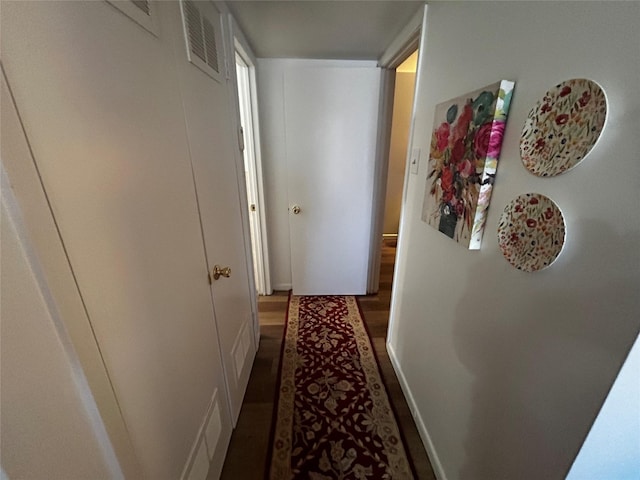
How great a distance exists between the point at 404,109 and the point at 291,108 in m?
2.01

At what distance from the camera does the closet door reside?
431mm

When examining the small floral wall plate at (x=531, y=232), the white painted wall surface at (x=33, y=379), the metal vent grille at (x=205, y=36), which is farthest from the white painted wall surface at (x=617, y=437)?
the metal vent grille at (x=205, y=36)

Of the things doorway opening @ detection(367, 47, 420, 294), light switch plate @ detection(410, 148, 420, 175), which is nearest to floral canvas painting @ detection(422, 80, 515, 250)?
light switch plate @ detection(410, 148, 420, 175)

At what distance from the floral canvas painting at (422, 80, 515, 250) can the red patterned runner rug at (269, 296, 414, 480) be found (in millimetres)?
1129

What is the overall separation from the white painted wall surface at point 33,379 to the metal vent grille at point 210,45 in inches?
39.8

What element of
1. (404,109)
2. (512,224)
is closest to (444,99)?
(512,224)

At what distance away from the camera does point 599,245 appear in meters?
0.52

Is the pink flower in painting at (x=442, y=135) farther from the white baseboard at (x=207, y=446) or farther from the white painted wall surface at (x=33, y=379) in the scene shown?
the white baseboard at (x=207, y=446)

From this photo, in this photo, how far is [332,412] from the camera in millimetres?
1479

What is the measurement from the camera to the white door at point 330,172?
2031mm

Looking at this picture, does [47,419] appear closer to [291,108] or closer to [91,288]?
[91,288]

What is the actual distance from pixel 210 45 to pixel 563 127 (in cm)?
129

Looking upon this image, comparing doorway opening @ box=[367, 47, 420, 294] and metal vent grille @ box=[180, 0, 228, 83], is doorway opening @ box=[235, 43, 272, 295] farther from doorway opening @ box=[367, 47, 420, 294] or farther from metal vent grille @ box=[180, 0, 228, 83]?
doorway opening @ box=[367, 47, 420, 294]

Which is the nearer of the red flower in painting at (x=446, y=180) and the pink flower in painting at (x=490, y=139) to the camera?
the pink flower in painting at (x=490, y=139)
